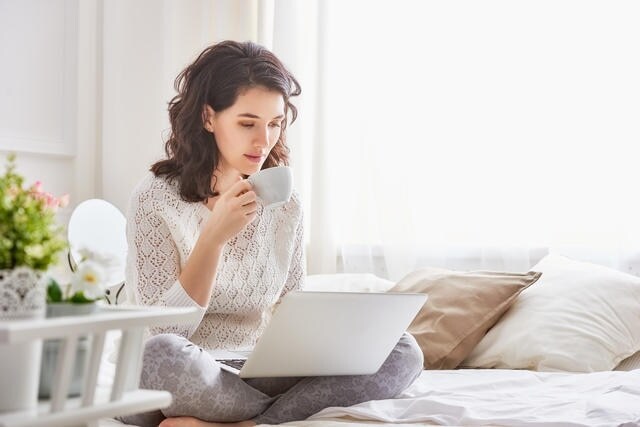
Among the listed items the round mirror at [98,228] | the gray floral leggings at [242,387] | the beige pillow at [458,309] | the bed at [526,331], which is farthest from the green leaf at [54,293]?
the round mirror at [98,228]

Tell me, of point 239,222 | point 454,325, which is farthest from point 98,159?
point 239,222

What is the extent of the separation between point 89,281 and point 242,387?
74cm

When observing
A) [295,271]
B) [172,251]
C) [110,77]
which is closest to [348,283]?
[295,271]

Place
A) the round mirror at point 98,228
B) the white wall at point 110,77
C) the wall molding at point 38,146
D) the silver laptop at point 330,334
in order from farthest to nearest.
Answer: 1. the white wall at point 110,77
2. the wall molding at point 38,146
3. the round mirror at point 98,228
4. the silver laptop at point 330,334

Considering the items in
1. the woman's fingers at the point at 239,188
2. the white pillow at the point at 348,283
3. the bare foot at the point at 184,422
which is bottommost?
the bare foot at the point at 184,422

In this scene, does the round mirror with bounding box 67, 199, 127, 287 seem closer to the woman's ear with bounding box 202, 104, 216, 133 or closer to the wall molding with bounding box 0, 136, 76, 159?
the wall molding with bounding box 0, 136, 76, 159

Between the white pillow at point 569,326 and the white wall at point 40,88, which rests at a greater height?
the white wall at point 40,88

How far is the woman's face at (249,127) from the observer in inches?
82.2

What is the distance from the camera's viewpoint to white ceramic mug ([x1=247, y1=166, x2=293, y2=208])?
5.98ft

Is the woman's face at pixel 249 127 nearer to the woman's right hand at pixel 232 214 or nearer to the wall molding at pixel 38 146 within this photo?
the woman's right hand at pixel 232 214

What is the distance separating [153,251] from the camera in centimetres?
198

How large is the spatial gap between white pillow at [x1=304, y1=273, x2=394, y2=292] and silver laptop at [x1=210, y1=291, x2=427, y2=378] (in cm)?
94

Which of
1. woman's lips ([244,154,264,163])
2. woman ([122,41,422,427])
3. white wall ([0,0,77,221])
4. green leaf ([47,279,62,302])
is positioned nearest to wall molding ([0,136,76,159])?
white wall ([0,0,77,221])

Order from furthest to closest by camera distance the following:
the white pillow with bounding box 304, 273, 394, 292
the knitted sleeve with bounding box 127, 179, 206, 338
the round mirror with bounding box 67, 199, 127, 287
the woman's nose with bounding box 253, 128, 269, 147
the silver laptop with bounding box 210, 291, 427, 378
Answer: the round mirror with bounding box 67, 199, 127, 287
the white pillow with bounding box 304, 273, 394, 292
the woman's nose with bounding box 253, 128, 269, 147
the knitted sleeve with bounding box 127, 179, 206, 338
the silver laptop with bounding box 210, 291, 427, 378
